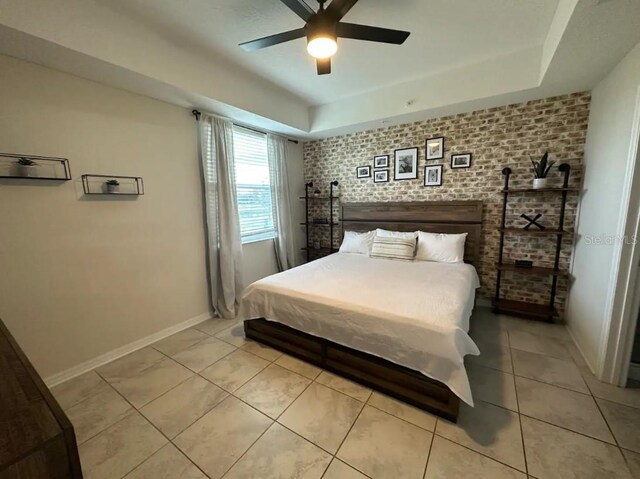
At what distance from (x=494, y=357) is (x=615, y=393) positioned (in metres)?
0.71

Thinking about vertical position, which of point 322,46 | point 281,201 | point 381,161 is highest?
point 322,46

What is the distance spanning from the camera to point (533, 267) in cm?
297

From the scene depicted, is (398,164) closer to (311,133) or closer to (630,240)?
(311,133)

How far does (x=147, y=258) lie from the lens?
262 cm

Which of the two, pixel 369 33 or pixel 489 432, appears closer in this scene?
pixel 489 432

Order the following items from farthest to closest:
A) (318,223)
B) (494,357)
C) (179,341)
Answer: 1. (318,223)
2. (179,341)
3. (494,357)

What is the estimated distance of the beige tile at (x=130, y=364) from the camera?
2.19 meters

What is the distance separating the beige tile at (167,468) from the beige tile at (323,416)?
532mm

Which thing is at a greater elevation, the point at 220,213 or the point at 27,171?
the point at 27,171

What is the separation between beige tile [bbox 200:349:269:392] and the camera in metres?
2.07

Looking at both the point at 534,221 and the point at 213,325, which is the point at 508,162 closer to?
the point at 534,221

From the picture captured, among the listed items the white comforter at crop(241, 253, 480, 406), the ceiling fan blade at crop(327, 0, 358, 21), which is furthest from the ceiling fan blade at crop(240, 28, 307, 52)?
the white comforter at crop(241, 253, 480, 406)

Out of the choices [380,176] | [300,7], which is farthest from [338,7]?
[380,176]

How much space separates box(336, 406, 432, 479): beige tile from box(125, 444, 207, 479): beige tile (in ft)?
2.63
